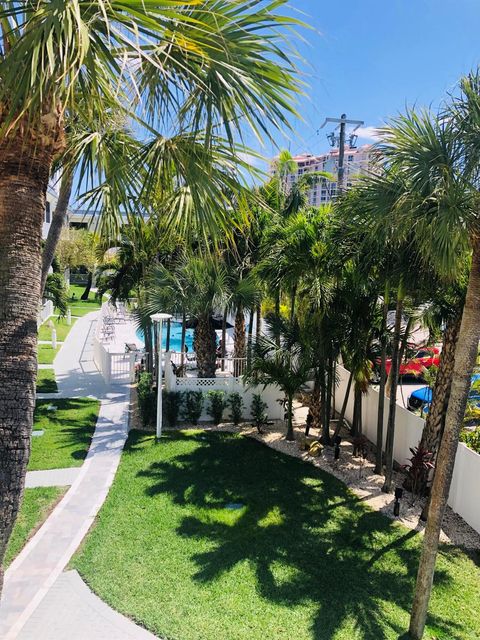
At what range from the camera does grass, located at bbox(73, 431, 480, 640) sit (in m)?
5.38

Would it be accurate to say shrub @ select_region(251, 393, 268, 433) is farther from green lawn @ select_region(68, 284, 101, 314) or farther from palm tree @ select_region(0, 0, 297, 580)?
green lawn @ select_region(68, 284, 101, 314)

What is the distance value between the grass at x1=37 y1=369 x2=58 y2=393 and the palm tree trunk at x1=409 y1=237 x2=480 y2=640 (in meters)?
12.3

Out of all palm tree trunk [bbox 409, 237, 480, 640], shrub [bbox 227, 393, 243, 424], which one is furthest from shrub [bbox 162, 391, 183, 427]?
palm tree trunk [bbox 409, 237, 480, 640]

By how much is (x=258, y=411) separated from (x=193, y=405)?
5.66ft

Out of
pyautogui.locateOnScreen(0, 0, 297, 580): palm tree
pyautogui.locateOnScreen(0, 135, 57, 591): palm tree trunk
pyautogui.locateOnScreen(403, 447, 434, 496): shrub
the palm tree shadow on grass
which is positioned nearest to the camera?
pyautogui.locateOnScreen(0, 0, 297, 580): palm tree

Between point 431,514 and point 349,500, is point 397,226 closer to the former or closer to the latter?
point 431,514

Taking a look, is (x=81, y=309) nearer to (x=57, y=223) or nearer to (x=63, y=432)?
(x=63, y=432)

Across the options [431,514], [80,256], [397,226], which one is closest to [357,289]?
[397,226]

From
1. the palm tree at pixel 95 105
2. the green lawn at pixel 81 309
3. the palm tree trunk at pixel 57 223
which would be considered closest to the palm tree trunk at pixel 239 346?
the palm tree trunk at pixel 57 223

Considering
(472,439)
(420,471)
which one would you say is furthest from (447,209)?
(472,439)

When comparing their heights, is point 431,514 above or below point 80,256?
below

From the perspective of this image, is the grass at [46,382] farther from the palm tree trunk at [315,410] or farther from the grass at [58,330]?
the palm tree trunk at [315,410]

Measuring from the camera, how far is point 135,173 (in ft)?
13.5

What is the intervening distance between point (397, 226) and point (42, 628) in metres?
5.82
